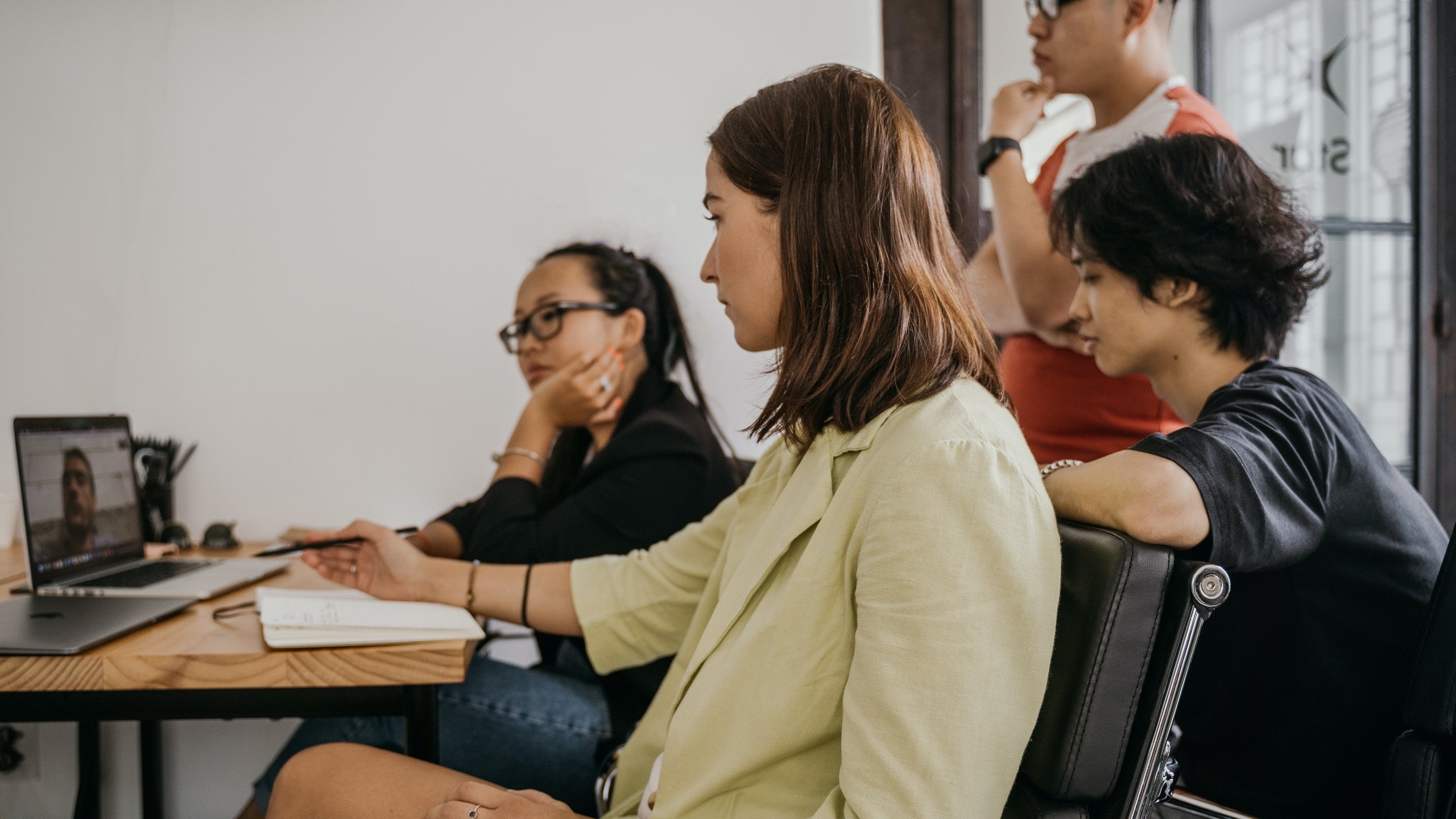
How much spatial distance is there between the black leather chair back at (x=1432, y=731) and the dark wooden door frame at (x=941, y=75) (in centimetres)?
147

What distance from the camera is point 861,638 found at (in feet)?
2.25

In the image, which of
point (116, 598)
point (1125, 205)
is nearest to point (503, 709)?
point (116, 598)

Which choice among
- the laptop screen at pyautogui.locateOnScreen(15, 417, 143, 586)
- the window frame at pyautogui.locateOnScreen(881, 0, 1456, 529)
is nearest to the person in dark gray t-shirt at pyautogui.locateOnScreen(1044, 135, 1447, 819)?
the laptop screen at pyautogui.locateOnScreen(15, 417, 143, 586)

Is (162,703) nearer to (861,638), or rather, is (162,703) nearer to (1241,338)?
(861,638)

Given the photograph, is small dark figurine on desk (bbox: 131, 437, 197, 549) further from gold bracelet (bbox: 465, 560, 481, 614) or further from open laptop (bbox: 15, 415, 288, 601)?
gold bracelet (bbox: 465, 560, 481, 614)

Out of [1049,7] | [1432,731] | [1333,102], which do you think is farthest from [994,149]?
[1333,102]

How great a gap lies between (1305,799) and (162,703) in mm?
1267

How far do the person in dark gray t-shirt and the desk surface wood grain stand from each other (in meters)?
0.75

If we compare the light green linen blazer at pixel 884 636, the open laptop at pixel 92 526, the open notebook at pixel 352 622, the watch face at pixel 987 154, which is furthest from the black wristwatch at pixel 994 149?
the open laptop at pixel 92 526

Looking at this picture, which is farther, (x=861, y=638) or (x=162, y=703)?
(x=162, y=703)

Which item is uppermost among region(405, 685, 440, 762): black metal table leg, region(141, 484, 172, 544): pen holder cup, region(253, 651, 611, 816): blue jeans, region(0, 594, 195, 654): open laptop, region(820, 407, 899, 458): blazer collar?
region(820, 407, 899, 458): blazer collar

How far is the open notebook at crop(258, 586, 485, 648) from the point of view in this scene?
108 cm

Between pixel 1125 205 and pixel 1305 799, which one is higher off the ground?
pixel 1125 205

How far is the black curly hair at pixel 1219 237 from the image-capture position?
1.12 m
